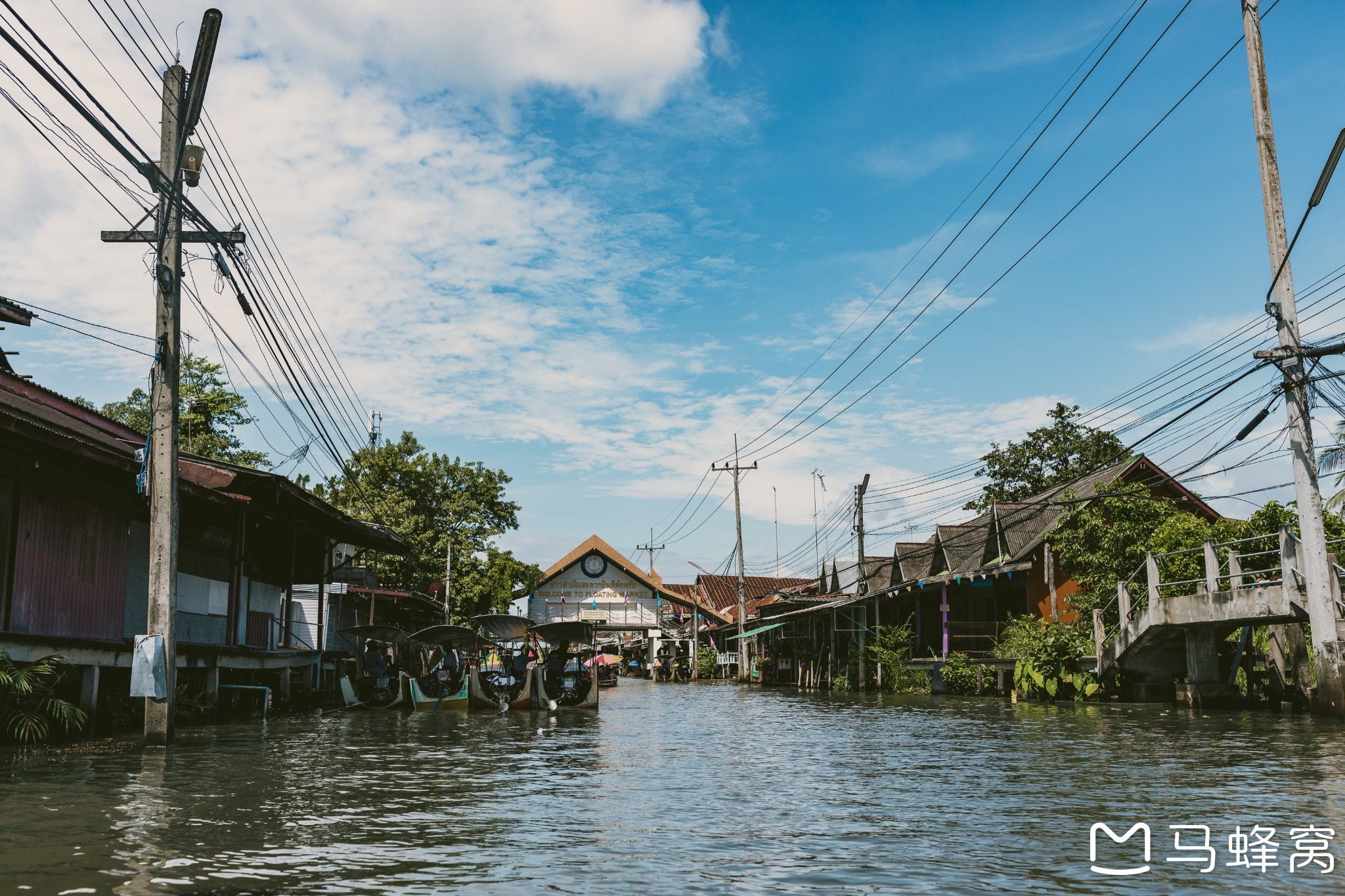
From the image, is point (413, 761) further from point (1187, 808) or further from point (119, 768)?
point (1187, 808)

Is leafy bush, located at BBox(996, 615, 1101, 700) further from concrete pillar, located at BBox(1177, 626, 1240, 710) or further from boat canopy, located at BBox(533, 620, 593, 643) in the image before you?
boat canopy, located at BBox(533, 620, 593, 643)

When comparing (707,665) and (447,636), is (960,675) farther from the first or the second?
(707,665)

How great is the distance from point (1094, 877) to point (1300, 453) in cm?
1504

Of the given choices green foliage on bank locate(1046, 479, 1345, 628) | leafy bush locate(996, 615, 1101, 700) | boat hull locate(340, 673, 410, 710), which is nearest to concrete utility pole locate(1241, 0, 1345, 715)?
green foliage on bank locate(1046, 479, 1345, 628)

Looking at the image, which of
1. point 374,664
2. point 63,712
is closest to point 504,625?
point 374,664

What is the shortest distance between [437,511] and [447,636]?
19.1 metres

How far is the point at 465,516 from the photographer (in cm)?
4697

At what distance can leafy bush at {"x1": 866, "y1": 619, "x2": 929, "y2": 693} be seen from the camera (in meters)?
35.4

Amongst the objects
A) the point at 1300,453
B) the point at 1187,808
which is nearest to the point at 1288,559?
the point at 1300,453

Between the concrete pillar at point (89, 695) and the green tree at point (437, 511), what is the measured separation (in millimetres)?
27642

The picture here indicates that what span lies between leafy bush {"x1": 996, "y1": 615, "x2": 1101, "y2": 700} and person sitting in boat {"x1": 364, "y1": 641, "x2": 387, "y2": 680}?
57.7 feet

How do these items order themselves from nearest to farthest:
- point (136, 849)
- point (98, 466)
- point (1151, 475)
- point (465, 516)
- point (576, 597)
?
point (136, 849) → point (98, 466) → point (1151, 475) → point (465, 516) → point (576, 597)

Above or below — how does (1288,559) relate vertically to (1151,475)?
below

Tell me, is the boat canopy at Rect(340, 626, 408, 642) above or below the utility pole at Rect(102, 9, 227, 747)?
below
